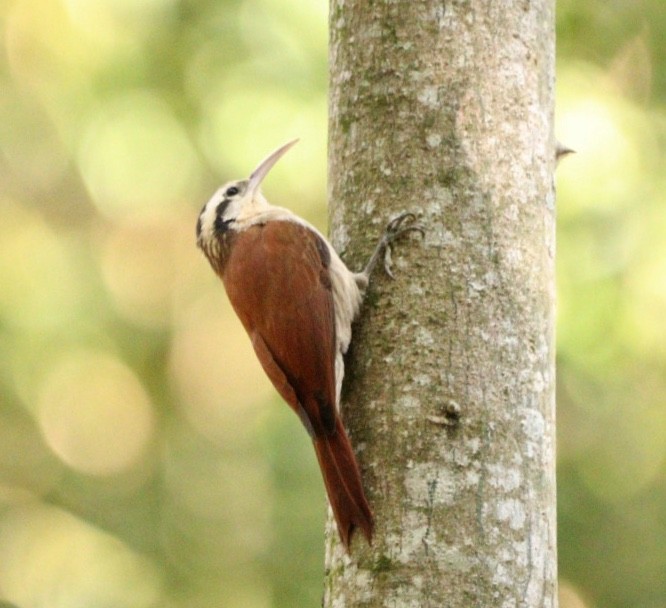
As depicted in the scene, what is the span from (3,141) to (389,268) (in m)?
5.40

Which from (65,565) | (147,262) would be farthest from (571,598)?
(147,262)

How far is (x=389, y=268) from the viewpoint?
307 cm

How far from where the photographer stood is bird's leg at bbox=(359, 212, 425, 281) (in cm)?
303

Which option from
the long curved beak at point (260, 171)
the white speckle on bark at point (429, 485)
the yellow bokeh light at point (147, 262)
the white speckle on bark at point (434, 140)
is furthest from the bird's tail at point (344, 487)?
the yellow bokeh light at point (147, 262)

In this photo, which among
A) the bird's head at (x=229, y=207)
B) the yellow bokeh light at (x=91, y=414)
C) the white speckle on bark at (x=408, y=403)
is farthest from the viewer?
the yellow bokeh light at (x=91, y=414)

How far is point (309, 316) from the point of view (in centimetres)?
346

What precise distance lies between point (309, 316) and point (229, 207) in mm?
1073

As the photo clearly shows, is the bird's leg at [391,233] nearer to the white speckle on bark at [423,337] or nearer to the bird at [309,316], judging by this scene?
the bird at [309,316]

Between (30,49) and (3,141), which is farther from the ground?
(30,49)

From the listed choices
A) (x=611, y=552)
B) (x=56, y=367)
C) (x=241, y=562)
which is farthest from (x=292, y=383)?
(x=56, y=367)

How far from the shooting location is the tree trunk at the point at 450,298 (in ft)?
8.90

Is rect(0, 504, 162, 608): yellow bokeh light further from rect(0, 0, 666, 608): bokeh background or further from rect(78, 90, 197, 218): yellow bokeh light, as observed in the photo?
rect(78, 90, 197, 218): yellow bokeh light

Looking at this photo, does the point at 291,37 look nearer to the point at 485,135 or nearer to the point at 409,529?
the point at 485,135

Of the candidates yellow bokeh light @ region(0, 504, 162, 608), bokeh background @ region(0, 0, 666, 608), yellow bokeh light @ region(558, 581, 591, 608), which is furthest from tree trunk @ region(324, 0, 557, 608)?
yellow bokeh light @ region(0, 504, 162, 608)
